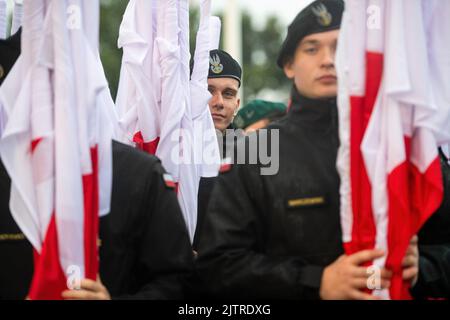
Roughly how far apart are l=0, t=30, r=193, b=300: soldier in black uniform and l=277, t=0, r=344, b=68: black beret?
926mm

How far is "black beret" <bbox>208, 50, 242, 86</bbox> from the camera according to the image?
7293 millimetres

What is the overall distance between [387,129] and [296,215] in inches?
21.4

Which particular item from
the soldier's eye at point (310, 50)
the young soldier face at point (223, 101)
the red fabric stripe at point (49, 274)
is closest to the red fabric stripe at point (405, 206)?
the soldier's eye at point (310, 50)

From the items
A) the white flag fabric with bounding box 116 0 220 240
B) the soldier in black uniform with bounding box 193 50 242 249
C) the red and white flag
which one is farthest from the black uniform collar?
the soldier in black uniform with bounding box 193 50 242 249

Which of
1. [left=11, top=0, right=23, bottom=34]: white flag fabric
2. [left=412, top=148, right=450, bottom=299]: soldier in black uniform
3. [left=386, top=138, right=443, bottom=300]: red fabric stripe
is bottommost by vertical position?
[left=412, top=148, right=450, bottom=299]: soldier in black uniform

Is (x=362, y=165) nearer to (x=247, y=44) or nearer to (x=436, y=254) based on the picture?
(x=436, y=254)

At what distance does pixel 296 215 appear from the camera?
3971 millimetres

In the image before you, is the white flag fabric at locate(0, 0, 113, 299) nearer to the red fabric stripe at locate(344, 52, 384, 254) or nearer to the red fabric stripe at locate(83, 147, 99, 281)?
the red fabric stripe at locate(83, 147, 99, 281)

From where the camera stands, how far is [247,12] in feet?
173

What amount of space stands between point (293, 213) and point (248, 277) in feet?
1.14

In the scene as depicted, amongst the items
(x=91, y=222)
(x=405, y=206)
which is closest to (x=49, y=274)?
(x=91, y=222)

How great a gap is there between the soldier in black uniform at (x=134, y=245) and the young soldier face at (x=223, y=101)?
315 cm

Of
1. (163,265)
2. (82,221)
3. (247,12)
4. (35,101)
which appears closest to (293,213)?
(163,265)
